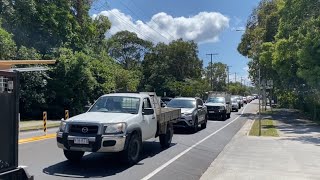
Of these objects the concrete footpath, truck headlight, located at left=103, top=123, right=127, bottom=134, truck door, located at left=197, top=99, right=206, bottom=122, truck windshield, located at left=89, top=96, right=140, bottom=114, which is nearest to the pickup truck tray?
truck windshield, located at left=89, top=96, right=140, bottom=114

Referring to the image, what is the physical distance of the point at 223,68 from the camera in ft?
411

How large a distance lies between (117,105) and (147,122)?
979 mm

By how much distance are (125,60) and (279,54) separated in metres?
62.0

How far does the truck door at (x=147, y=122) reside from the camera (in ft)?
39.9

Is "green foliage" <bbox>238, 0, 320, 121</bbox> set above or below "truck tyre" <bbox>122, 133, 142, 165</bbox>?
above

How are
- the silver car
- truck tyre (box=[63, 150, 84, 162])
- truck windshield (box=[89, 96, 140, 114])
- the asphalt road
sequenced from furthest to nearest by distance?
the silver car
truck windshield (box=[89, 96, 140, 114])
truck tyre (box=[63, 150, 84, 162])
the asphalt road

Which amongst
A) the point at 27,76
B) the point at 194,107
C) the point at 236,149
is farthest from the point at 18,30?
the point at 236,149

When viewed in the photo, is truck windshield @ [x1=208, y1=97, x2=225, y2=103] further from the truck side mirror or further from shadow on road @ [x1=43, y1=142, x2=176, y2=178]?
the truck side mirror

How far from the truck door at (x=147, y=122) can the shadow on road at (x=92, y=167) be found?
693 mm

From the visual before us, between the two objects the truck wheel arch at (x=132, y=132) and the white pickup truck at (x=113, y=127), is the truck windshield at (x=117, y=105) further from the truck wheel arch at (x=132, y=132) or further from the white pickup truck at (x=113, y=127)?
the truck wheel arch at (x=132, y=132)

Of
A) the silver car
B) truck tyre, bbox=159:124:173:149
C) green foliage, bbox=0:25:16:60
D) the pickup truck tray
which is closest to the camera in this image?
the pickup truck tray

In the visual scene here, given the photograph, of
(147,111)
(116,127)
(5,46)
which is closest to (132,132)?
(116,127)

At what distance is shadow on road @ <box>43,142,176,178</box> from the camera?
32.5 ft

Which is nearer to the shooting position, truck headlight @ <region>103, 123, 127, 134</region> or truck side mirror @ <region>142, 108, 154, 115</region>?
truck headlight @ <region>103, 123, 127, 134</region>
